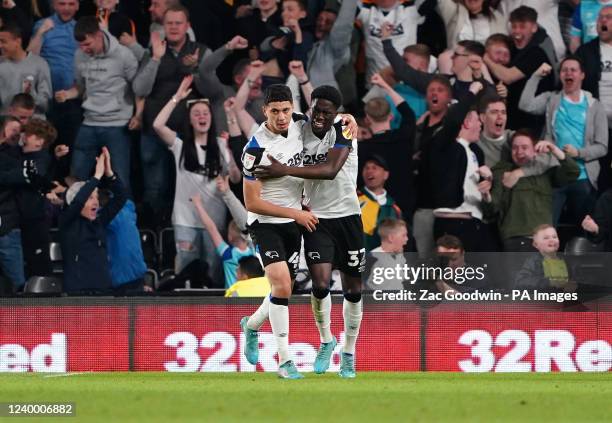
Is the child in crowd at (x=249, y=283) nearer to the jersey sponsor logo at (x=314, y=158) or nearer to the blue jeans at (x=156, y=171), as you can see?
the blue jeans at (x=156, y=171)

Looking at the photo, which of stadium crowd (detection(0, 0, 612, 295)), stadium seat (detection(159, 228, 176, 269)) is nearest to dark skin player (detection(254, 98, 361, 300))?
stadium crowd (detection(0, 0, 612, 295))

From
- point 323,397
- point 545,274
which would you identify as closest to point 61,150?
point 545,274

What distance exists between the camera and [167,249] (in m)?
18.8

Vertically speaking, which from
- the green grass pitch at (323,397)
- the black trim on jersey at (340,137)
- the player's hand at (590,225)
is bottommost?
the green grass pitch at (323,397)

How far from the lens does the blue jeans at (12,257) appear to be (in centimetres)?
1788

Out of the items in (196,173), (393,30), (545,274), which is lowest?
(545,274)

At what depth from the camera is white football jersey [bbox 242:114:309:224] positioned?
12219 millimetres

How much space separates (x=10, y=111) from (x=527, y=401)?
10.00 m

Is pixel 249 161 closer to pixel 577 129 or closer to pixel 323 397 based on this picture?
pixel 323 397

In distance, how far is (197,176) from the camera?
18.4m

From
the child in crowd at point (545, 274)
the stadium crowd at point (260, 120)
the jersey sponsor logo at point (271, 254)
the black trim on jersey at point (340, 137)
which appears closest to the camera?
the jersey sponsor logo at point (271, 254)

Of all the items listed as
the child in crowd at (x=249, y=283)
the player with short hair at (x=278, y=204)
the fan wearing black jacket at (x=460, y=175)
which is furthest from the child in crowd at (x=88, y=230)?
the player with short hair at (x=278, y=204)

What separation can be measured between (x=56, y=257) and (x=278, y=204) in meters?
6.63

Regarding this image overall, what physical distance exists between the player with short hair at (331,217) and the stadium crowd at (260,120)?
4.17 metres
